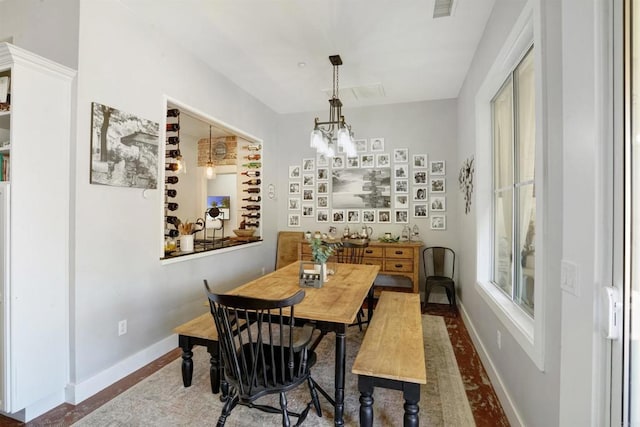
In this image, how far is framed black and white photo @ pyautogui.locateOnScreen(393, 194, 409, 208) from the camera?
457 centimetres

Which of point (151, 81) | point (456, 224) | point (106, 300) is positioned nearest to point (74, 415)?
point (106, 300)

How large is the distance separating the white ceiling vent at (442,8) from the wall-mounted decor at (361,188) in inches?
94.3

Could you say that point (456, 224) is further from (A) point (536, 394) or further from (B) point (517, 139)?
(A) point (536, 394)

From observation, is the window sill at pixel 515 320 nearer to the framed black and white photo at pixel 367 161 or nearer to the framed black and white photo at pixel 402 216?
the framed black and white photo at pixel 402 216

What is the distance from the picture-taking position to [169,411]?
1941 mm

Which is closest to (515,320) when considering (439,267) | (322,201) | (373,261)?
(373,261)

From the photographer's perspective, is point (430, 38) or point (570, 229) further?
point (430, 38)

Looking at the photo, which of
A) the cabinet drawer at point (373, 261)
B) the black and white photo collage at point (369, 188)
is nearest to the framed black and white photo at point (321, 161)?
the black and white photo collage at point (369, 188)

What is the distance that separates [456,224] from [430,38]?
2.54 metres

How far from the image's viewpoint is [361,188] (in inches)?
187

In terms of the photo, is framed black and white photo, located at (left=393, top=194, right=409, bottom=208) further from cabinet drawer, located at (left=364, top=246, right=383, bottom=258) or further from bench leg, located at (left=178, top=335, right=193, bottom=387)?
bench leg, located at (left=178, top=335, right=193, bottom=387)

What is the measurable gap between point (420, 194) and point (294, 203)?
6.58 feet

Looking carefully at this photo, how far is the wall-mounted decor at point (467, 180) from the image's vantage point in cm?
322

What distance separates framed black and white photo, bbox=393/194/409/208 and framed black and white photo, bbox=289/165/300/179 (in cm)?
164
